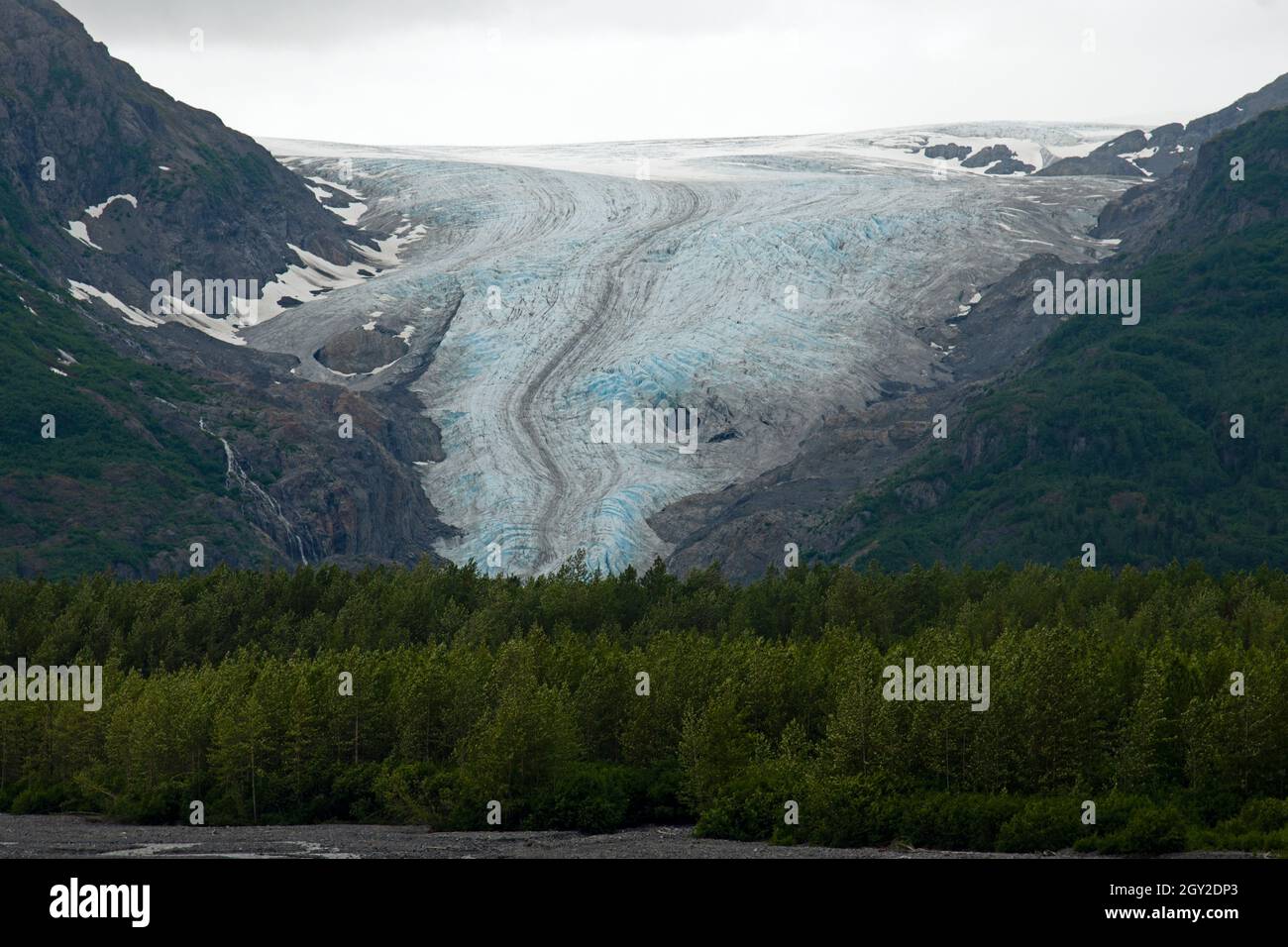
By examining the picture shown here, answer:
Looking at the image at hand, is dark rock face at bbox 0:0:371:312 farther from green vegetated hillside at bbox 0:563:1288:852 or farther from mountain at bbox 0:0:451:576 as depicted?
green vegetated hillside at bbox 0:563:1288:852

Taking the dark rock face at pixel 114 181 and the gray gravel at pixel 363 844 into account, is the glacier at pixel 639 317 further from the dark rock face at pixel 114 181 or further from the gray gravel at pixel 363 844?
the gray gravel at pixel 363 844

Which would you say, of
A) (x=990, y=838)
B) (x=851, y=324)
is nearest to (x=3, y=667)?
(x=990, y=838)

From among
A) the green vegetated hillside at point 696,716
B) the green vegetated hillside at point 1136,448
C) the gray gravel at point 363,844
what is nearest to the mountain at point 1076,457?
the green vegetated hillside at point 1136,448

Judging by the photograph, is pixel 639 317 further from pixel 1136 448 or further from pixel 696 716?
pixel 696 716

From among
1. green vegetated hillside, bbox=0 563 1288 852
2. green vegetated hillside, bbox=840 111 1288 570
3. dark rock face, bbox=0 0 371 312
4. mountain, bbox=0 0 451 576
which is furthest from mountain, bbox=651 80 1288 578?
dark rock face, bbox=0 0 371 312

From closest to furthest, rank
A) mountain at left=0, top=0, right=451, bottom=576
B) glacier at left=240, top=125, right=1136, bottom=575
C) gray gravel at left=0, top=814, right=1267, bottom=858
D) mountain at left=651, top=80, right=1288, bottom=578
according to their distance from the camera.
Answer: gray gravel at left=0, top=814, right=1267, bottom=858 < mountain at left=651, top=80, right=1288, bottom=578 < mountain at left=0, top=0, right=451, bottom=576 < glacier at left=240, top=125, right=1136, bottom=575
